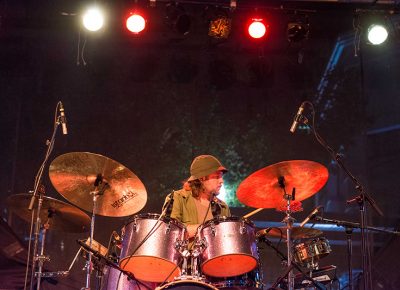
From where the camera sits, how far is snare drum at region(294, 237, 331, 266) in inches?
222

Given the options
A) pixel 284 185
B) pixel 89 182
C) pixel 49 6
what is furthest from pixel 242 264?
pixel 49 6

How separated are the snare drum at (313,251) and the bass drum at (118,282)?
1574 mm

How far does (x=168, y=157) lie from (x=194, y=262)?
3153 millimetres

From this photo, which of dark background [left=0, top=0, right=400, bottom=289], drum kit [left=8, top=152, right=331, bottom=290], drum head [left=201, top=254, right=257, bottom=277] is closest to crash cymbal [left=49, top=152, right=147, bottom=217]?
drum kit [left=8, top=152, right=331, bottom=290]

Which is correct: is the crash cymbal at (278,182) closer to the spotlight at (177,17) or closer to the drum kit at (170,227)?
the drum kit at (170,227)

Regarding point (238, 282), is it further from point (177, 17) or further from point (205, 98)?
point (177, 17)

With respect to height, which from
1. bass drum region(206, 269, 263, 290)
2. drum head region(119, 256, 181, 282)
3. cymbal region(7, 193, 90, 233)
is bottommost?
bass drum region(206, 269, 263, 290)

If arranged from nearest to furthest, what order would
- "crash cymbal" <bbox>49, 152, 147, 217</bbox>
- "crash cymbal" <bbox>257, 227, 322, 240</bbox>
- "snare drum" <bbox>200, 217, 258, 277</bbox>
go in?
"snare drum" <bbox>200, 217, 258, 277</bbox>
"crash cymbal" <bbox>49, 152, 147, 217</bbox>
"crash cymbal" <bbox>257, 227, 322, 240</bbox>

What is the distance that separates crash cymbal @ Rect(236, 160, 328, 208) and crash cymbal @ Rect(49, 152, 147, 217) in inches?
35.5

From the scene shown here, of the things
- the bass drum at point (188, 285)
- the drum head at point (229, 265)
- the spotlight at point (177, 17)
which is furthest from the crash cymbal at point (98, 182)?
the spotlight at point (177, 17)

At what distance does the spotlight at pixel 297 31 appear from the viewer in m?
7.57

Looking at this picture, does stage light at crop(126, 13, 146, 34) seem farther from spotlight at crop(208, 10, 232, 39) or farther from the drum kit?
the drum kit

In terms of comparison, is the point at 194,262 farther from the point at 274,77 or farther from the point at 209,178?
the point at 274,77

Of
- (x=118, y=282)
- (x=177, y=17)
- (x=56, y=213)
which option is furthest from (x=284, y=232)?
(x=177, y=17)
